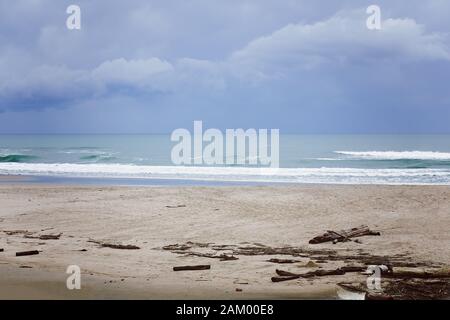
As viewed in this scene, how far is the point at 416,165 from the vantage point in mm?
30750

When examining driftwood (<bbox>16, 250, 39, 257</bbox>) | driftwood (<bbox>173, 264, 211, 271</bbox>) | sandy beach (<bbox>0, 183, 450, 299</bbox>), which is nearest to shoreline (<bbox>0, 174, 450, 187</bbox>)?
sandy beach (<bbox>0, 183, 450, 299</bbox>)

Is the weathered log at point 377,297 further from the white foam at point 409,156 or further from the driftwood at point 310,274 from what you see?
the white foam at point 409,156

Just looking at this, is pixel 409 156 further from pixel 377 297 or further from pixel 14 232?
pixel 377 297

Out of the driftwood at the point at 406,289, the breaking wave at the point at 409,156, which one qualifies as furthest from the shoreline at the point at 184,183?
the breaking wave at the point at 409,156

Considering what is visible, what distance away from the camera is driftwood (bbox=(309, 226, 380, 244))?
9305 millimetres

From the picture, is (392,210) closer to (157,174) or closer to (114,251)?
(114,251)

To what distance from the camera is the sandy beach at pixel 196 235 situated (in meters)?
6.48

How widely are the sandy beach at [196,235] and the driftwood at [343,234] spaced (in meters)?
0.18

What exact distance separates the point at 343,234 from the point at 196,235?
8.96ft

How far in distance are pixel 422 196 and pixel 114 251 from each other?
32.9 feet

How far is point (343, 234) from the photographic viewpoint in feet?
31.5

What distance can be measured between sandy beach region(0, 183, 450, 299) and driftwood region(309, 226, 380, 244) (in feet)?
0.60
